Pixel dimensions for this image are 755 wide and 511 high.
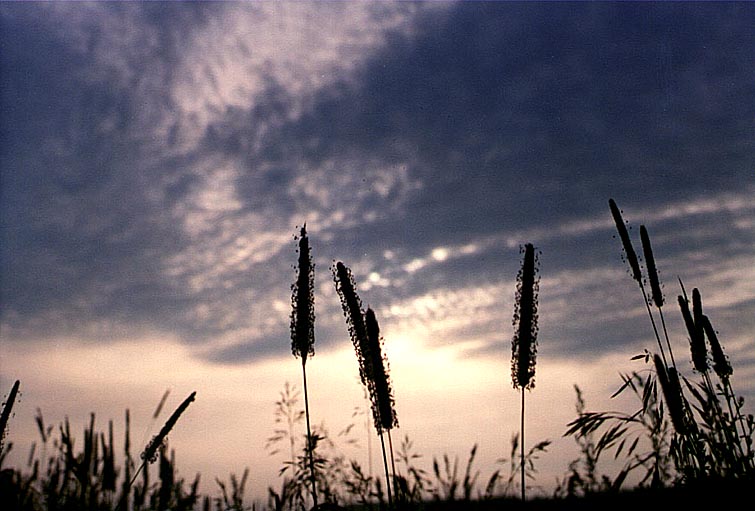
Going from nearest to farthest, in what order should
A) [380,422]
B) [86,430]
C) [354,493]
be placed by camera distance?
1. [86,430]
2. [380,422]
3. [354,493]

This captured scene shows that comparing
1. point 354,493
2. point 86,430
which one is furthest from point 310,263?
point 86,430

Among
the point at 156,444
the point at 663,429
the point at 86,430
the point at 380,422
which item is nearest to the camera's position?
the point at 86,430

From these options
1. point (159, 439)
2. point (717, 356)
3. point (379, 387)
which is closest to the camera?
point (159, 439)

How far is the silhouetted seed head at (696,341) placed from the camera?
571 cm

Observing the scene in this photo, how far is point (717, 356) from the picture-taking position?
5863 mm

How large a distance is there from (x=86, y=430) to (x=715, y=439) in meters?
4.44

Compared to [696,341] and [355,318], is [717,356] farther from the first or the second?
[355,318]

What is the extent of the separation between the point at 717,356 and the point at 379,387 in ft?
9.89

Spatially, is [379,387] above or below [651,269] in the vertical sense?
below

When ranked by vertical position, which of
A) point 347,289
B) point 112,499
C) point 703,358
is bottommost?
point 112,499

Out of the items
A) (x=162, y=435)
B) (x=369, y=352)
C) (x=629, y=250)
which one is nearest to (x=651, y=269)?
(x=629, y=250)

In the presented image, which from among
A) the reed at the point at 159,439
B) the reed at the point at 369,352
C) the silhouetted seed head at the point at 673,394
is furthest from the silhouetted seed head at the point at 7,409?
the silhouetted seed head at the point at 673,394

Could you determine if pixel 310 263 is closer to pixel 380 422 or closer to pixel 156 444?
pixel 380 422

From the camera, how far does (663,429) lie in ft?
17.8
